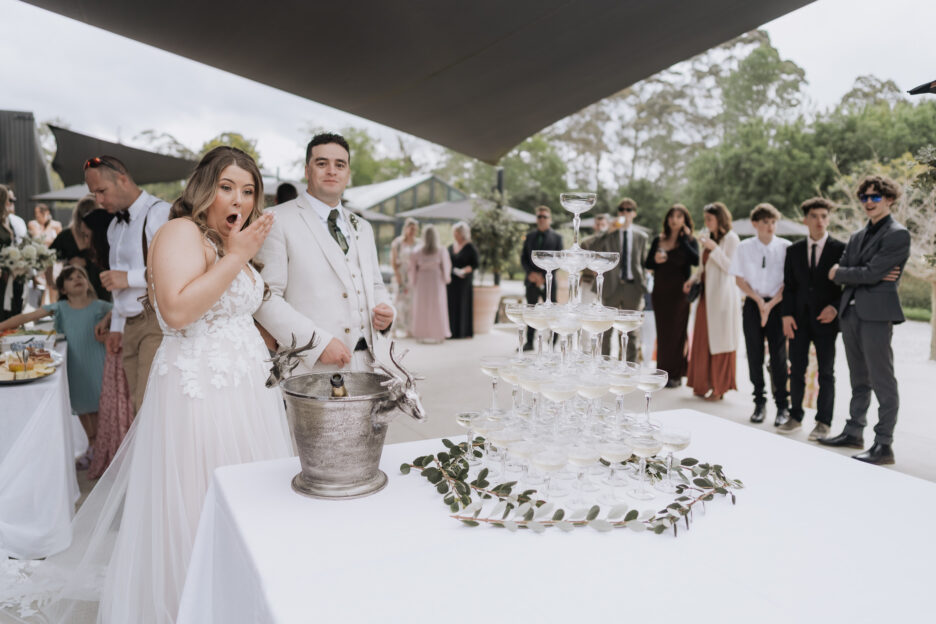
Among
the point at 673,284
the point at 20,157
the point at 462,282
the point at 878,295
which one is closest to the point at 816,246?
the point at 878,295

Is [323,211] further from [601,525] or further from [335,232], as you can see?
[601,525]

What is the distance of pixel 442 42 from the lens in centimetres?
377

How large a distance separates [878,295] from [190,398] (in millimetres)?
4103

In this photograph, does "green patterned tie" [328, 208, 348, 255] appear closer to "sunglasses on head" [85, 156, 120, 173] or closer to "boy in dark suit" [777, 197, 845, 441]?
"sunglasses on head" [85, 156, 120, 173]

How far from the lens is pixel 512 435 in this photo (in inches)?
52.5

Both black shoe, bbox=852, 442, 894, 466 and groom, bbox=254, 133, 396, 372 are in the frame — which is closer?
groom, bbox=254, 133, 396, 372

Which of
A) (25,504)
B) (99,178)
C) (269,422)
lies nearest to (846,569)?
(269,422)

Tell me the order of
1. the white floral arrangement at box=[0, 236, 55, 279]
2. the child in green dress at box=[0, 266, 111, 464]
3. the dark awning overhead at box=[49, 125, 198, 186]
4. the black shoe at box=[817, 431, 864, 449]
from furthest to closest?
the dark awning overhead at box=[49, 125, 198, 186]
the black shoe at box=[817, 431, 864, 449]
the white floral arrangement at box=[0, 236, 55, 279]
the child in green dress at box=[0, 266, 111, 464]

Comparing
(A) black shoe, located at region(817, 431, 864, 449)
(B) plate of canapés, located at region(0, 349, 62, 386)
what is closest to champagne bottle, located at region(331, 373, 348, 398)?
(B) plate of canapés, located at region(0, 349, 62, 386)

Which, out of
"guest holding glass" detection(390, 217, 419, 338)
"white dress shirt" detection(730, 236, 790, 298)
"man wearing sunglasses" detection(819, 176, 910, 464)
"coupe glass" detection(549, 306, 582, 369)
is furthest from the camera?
"guest holding glass" detection(390, 217, 419, 338)

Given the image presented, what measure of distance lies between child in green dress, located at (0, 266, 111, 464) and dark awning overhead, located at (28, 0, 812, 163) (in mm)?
1615

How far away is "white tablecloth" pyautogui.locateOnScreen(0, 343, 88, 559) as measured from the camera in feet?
8.36

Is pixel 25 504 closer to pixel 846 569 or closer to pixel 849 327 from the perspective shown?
pixel 846 569

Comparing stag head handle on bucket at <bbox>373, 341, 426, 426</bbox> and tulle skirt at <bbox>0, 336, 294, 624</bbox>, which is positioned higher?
stag head handle on bucket at <bbox>373, 341, 426, 426</bbox>
